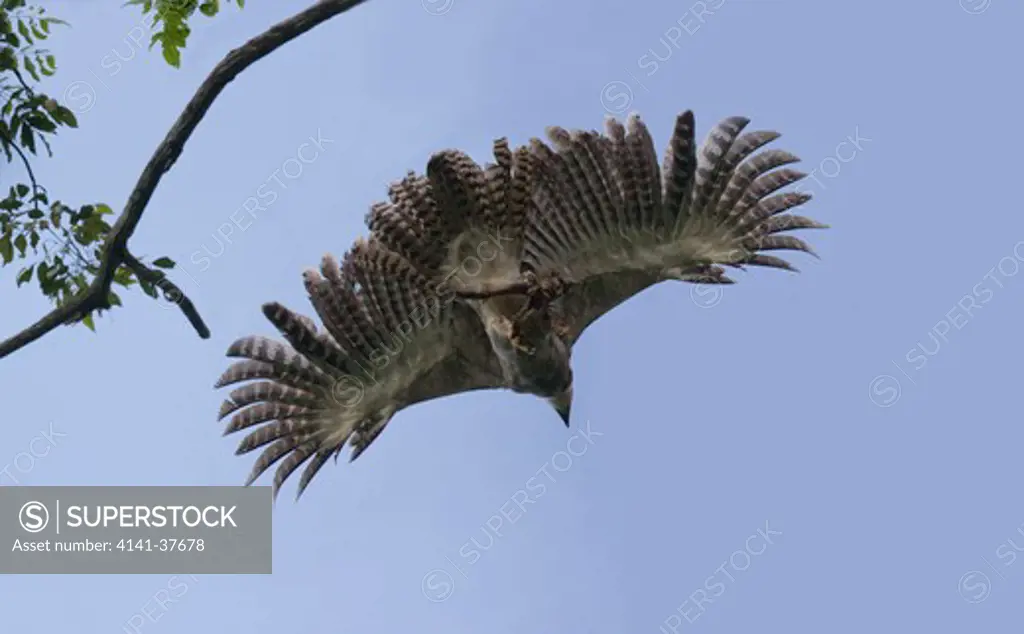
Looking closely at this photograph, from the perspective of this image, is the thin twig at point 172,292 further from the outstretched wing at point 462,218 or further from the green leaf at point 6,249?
the outstretched wing at point 462,218

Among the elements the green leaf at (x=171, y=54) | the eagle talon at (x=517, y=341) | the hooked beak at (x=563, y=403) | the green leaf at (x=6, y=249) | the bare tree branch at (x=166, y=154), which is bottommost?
the hooked beak at (x=563, y=403)

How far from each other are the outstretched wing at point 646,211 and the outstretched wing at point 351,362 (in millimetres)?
780

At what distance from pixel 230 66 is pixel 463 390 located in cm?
375

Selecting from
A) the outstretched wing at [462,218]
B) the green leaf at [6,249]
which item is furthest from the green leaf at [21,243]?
the outstretched wing at [462,218]

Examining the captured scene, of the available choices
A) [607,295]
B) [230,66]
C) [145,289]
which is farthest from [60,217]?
[607,295]

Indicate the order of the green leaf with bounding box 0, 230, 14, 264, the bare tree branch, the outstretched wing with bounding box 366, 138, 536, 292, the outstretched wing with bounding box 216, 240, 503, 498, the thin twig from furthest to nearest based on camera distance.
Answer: the outstretched wing with bounding box 216, 240, 503, 498 → the outstretched wing with bounding box 366, 138, 536, 292 → the green leaf with bounding box 0, 230, 14, 264 → the thin twig → the bare tree branch

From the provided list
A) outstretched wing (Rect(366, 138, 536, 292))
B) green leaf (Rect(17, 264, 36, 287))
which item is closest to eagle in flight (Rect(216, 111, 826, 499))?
outstretched wing (Rect(366, 138, 536, 292))

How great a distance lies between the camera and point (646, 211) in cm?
974

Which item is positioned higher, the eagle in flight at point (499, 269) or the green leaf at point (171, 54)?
the green leaf at point (171, 54)

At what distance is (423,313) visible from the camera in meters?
9.85

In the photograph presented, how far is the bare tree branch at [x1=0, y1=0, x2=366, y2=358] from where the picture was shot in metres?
6.94

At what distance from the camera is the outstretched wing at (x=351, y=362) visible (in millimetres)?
9812

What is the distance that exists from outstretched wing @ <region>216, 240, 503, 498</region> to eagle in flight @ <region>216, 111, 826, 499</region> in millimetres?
10

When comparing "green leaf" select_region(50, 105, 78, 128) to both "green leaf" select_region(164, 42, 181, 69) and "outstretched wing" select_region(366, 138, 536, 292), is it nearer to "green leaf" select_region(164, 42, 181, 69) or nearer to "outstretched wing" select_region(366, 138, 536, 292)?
"green leaf" select_region(164, 42, 181, 69)
